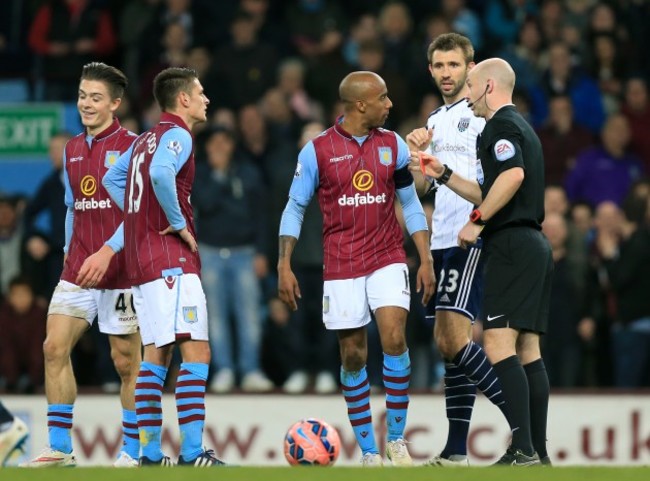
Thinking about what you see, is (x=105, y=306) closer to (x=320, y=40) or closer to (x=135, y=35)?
(x=320, y=40)

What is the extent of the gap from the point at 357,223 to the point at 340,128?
0.65 m

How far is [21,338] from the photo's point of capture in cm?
1556

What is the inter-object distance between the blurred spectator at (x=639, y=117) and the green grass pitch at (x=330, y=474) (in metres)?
8.23

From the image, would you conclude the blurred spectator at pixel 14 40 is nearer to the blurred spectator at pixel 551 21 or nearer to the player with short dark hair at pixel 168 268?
the blurred spectator at pixel 551 21

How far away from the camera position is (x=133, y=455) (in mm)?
10586

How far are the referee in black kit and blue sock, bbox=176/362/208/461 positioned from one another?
5.81 ft

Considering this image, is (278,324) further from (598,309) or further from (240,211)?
(598,309)

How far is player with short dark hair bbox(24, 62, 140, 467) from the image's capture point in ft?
34.7

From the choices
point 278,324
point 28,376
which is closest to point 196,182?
point 278,324

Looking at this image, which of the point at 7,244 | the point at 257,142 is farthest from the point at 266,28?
the point at 7,244

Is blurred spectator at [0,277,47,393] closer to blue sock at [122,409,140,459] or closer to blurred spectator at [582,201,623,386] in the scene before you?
blue sock at [122,409,140,459]

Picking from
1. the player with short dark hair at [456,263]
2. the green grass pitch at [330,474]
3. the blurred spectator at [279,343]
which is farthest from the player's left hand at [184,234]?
the blurred spectator at [279,343]

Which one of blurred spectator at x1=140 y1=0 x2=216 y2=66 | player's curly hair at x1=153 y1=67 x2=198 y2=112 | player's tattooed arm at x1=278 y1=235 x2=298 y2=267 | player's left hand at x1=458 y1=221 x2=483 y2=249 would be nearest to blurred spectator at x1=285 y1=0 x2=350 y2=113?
blurred spectator at x1=140 y1=0 x2=216 y2=66

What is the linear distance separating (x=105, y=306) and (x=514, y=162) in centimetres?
298
